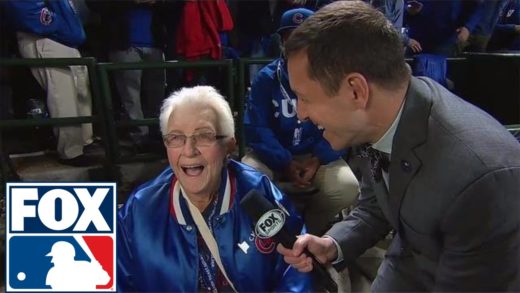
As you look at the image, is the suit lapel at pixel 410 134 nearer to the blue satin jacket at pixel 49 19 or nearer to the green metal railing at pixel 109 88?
the green metal railing at pixel 109 88

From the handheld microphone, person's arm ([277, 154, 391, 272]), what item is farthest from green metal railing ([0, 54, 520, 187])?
the handheld microphone

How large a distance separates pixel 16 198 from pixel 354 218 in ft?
3.60

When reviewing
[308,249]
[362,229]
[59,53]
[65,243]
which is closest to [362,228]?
[362,229]

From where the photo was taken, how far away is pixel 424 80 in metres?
1.17

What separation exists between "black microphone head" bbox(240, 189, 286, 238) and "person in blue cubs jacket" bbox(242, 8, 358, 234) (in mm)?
1209

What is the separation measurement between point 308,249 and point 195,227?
48cm

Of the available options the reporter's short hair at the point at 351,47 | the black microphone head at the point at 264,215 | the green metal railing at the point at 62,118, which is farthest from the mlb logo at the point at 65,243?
the green metal railing at the point at 62,118

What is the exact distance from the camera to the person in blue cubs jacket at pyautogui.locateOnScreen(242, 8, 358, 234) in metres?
2.64

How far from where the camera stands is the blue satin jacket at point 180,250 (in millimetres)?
1624

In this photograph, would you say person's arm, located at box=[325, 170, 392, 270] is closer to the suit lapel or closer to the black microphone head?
the black microphone head

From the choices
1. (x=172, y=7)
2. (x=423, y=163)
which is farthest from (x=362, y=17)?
(x=172, y=7)

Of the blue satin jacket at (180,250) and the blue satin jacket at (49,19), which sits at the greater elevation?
the blue satin jacket at (49,19)

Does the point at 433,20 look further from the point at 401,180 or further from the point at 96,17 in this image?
the point at 401,180

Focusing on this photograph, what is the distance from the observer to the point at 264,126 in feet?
8.76
